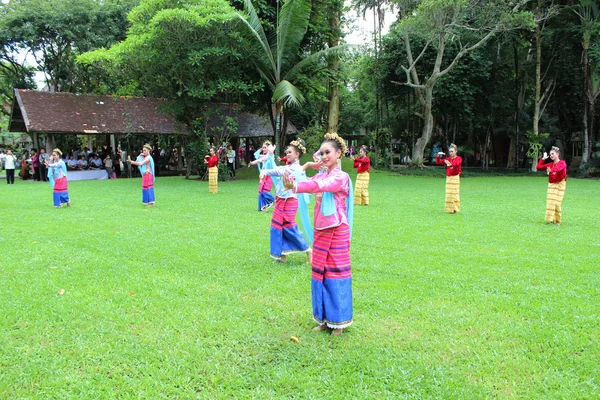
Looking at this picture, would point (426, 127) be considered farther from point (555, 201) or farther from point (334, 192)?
point (334, 192)

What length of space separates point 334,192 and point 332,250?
0.51 m

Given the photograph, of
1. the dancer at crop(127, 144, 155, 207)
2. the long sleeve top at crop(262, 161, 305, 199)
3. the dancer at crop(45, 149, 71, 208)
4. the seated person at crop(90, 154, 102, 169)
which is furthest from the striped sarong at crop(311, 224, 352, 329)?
the seated person at crop(90, 154, 102, 169)

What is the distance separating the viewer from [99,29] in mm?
25141

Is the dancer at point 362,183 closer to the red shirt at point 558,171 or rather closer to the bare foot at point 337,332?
the red shirt at point 558,171

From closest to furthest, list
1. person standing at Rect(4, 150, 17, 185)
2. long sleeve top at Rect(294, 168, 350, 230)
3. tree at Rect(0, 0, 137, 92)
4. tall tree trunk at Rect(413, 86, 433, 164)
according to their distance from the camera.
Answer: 1. long sleeve top at Rect(294, 168, 350, 230)
2. person standing at Rect(4, 150, 17, 185)
3. tall tree trunk at Rect(413, 86, 433, 164)
4. tree at Rect(0, 0, 137, 92)

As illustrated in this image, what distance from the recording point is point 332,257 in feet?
13.0

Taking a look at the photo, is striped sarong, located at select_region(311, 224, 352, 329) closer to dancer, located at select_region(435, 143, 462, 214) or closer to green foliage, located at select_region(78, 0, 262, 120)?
dancer, located at select_region(435, 143, 462, 214)

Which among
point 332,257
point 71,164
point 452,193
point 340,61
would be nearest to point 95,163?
point 71,164

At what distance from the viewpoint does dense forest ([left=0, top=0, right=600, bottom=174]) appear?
18.2 meters

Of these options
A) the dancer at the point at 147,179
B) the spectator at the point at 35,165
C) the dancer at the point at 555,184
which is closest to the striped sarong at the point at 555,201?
the dancer at the point at 555,184

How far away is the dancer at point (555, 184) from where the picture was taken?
906cm

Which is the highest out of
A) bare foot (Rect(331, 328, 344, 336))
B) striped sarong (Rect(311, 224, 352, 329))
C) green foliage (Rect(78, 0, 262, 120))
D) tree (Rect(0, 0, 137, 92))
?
tree (Rect(0, 0, 137, 92))

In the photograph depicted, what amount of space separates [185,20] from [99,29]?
1113cm

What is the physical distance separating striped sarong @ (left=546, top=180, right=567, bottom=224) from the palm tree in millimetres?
10331
